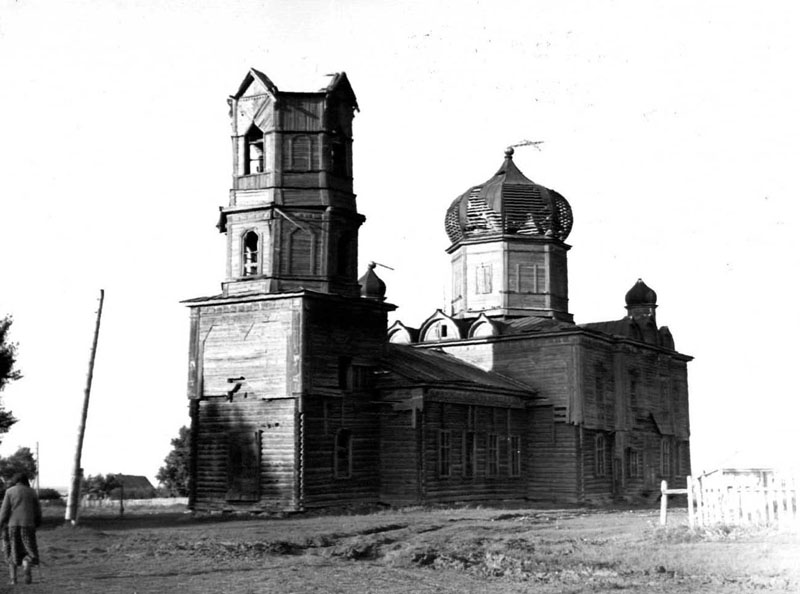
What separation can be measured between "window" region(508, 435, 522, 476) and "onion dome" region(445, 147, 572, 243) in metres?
9.75

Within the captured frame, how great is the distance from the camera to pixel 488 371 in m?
45.4

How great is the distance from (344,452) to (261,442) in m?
2.96

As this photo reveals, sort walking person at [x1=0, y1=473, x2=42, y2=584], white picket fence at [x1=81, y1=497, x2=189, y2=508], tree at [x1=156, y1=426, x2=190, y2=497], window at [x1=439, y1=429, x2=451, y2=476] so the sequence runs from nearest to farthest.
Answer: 1. walking person at [x1=0, y1=473, x2=42, y2=584]
2. window at [x1=439, y1=429, x2=451, y2=476]
3. white picket fence at [x1=81, y1=497, x2=189, y2=508]
4. tree at [x1=156, y1=426, x2=190, y2=497]

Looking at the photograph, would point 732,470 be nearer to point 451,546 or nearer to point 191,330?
point 451,546

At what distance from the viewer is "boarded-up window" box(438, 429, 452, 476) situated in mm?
38250

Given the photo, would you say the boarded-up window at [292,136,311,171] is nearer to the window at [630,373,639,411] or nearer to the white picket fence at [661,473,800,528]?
the white picket fence at [661,473,800,528]

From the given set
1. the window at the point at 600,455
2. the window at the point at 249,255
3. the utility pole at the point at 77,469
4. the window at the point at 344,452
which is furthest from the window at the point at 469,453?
the utility pole at the point at 77,469

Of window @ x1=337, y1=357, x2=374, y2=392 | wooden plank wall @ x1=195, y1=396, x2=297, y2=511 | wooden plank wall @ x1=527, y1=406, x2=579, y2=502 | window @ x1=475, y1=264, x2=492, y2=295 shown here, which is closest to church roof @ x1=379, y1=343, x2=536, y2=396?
window @ x1=337, y1=357, x2=374, y2=392

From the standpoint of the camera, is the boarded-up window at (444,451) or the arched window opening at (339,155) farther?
the boarded-up window at (444,451)

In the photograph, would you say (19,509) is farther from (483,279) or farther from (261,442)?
(483,279)

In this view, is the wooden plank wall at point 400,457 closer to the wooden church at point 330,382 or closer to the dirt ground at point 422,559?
the wooden church at point 330,382

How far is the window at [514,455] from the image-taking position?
1671 inches

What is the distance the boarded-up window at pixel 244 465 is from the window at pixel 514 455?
37.4 feet

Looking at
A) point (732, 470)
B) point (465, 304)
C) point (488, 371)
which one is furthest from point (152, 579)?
point (465, 304)
